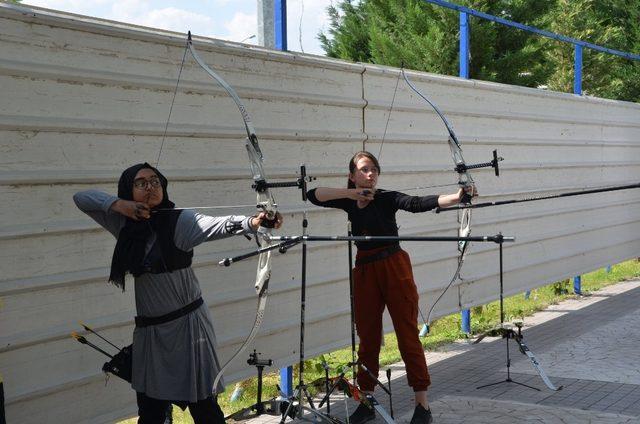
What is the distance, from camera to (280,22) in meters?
5.24

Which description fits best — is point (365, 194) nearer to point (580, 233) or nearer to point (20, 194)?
point (20, 194)

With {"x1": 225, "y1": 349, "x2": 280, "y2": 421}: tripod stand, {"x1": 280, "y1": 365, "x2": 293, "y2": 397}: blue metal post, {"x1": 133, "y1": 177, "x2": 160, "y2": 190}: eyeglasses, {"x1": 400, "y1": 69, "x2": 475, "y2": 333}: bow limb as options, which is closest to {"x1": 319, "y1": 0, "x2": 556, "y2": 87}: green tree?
{"x1": 400, "y1": 69, "x2": 475, "y2": 333}: bow limb

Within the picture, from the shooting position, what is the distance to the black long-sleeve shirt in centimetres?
468

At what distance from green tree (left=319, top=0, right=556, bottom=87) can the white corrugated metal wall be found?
347 inches

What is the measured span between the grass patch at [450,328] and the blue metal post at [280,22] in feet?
6.35

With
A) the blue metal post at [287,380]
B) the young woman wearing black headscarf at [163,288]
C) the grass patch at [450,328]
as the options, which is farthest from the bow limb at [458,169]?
the young woman wearing black headscarf at [163,288]

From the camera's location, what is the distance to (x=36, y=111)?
3709 mm

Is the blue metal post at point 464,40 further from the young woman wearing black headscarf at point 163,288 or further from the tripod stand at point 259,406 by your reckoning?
the young woman wearing black headscarf at point 163,288

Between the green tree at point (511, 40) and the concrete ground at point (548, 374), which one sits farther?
the green tree at point (511, 40)

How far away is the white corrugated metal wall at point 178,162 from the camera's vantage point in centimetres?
368

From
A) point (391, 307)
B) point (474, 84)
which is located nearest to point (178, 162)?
point (391, 307)

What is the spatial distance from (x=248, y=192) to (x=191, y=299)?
1.34m

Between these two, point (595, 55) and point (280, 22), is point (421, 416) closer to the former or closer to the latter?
point (280, 22)

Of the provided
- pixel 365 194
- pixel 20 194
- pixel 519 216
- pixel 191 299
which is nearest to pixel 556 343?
pixel 519 216
